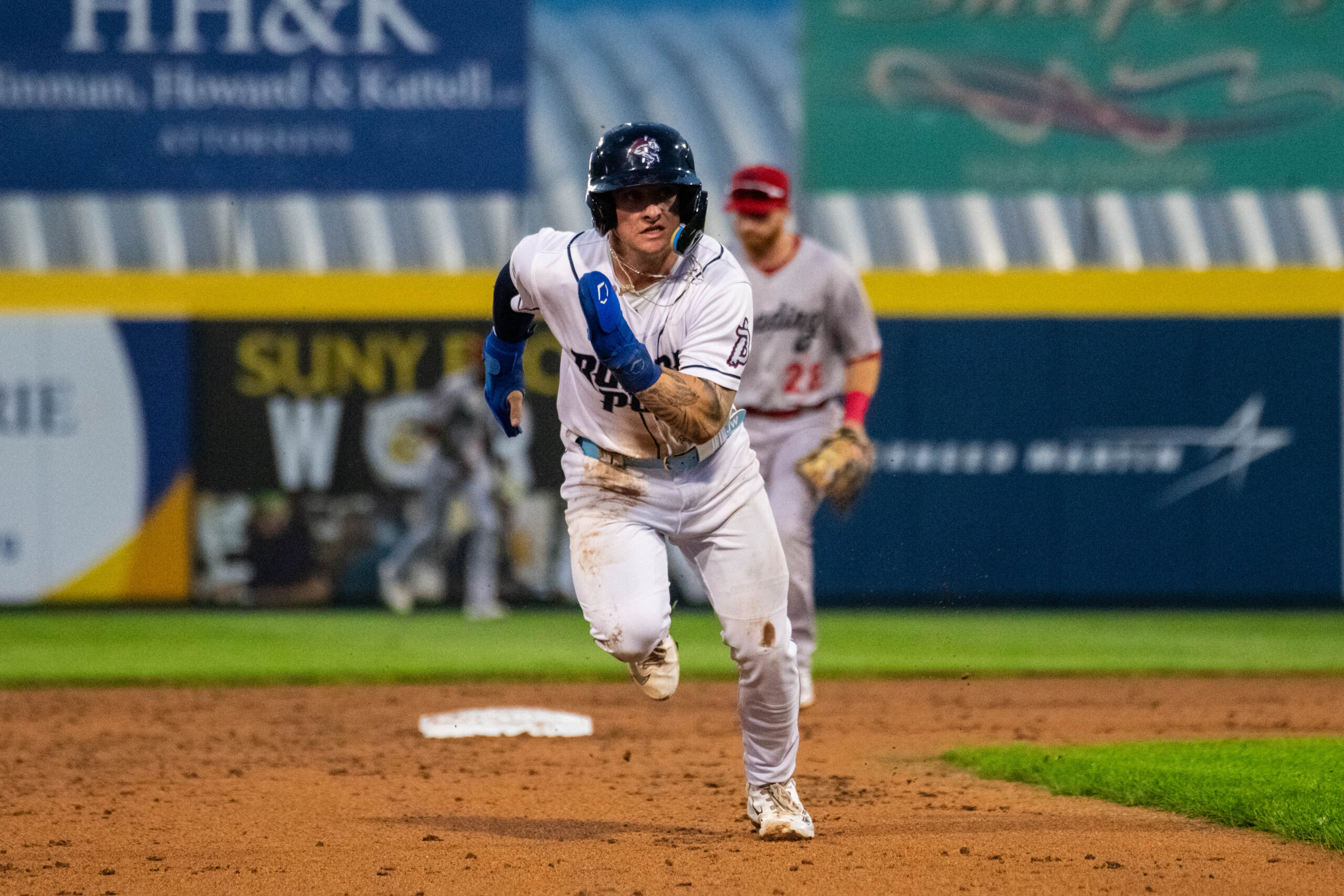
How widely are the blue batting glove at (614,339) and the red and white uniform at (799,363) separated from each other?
3.22m

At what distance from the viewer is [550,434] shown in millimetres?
14672

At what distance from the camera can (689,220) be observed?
5.04 metres

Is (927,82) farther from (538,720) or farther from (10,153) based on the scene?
(538,720)

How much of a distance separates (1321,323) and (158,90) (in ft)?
32.3

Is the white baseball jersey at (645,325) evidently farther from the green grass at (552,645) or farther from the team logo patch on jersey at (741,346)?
the green grass at (552,645)

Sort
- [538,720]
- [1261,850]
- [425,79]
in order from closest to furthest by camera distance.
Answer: [1261,850], [538,720], [425,79]

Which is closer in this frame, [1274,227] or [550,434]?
[550,434]

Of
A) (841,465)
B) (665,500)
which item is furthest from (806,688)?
(665,500)

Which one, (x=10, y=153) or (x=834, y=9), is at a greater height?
(x=834, y=9)

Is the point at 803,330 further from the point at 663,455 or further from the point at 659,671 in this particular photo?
the point at 659,671

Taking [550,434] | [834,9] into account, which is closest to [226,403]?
[550,434]

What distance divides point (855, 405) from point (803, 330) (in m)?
0.42

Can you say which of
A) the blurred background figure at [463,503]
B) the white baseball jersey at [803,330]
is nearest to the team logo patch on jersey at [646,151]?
the white baseball jersey at [803,330]

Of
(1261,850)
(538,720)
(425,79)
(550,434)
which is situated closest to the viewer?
(1261,850)
